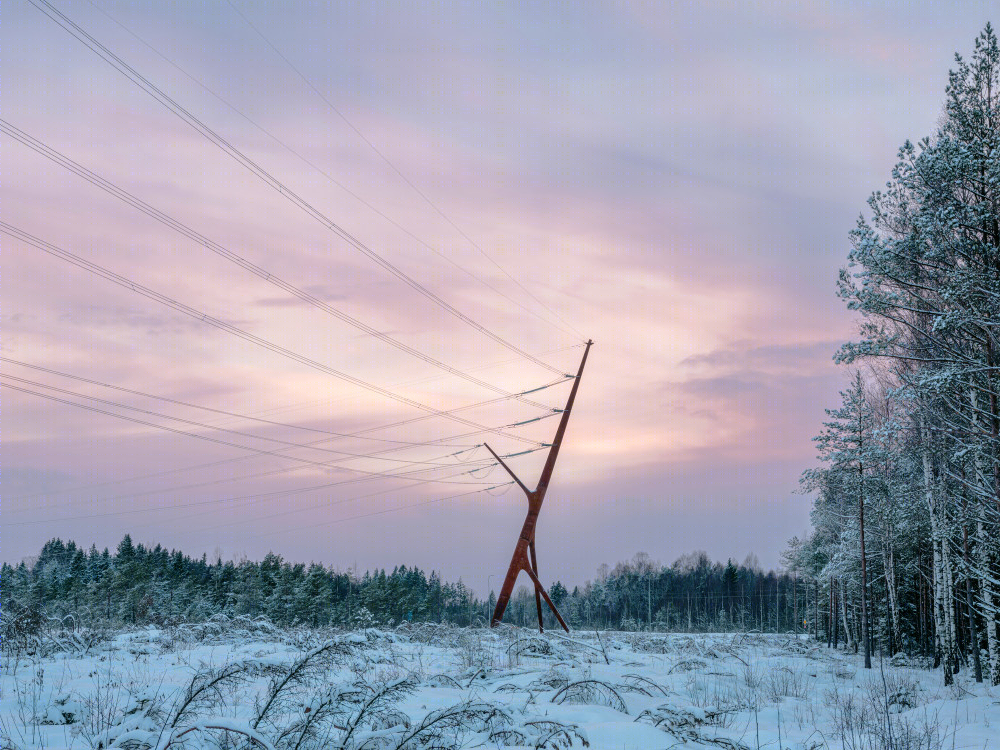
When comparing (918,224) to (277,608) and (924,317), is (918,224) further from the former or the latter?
(277,608)

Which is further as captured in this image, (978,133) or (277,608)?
(277,608)

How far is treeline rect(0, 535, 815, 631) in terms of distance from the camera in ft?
227

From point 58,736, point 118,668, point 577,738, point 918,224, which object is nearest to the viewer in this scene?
point 58,736

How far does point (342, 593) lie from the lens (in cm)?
11888

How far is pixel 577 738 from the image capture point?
7.06 m

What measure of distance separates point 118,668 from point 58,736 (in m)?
6.41

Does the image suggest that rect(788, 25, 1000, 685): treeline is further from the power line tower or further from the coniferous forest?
the power line tower

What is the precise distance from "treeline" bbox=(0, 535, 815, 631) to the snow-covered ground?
22.4ft

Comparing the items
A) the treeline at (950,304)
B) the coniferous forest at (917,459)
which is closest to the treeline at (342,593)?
the coniferous forest at (917,459)

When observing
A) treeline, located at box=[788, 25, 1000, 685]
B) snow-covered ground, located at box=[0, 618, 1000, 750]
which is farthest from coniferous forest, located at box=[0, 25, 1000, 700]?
snow-covered ground, located at box=[0, 618, 1000, 750]

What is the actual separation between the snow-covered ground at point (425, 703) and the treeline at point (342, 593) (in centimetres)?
683

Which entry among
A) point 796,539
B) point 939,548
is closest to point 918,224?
point 939,548

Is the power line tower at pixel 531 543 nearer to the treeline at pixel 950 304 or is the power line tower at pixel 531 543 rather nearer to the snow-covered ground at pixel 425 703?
the snow-covered ground at pixel 425 703

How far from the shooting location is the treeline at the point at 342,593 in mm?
69312
